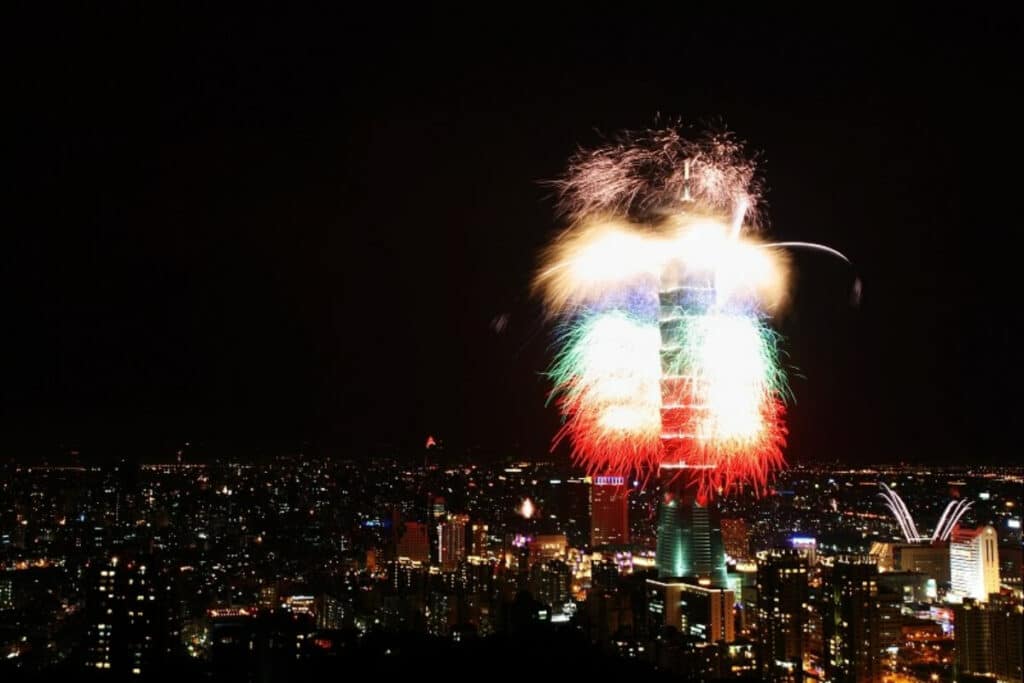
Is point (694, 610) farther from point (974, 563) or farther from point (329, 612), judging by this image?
point (329, 612)

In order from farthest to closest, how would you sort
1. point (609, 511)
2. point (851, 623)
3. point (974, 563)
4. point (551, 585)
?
point (609, 511)
point (551, 585)
point (974, 563)
point (851, 623)

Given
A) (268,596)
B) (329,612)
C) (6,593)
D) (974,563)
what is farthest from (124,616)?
(974,563)

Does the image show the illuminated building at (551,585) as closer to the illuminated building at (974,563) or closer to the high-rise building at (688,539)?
the high-rise building at (688,539)

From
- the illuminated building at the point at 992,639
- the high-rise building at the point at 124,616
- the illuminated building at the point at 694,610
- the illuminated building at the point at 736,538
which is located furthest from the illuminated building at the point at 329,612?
the illuminated building at the point at 736,538

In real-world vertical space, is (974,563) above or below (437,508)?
below

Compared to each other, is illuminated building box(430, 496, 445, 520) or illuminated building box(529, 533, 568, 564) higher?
illuminated building box(430, 496, 445, 520)

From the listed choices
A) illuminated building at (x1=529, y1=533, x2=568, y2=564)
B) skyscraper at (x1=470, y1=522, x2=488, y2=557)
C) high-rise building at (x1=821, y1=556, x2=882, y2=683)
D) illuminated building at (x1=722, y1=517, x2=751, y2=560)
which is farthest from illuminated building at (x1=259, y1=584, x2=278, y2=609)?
illuminated building at (x1=722, y1=517, x2=751, y2=560)

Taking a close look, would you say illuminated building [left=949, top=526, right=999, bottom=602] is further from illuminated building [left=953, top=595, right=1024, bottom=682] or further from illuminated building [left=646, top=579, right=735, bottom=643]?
illuminated building [left=646, top=579, right=735, bottom=643]
